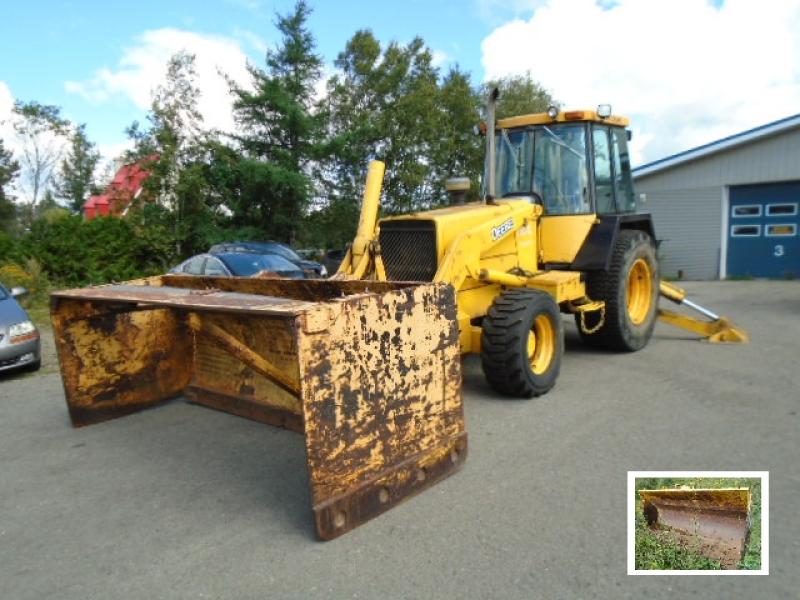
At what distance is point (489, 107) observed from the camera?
619cm

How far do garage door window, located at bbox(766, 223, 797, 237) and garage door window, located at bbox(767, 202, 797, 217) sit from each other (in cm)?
26

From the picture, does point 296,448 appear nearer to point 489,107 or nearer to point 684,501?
point 684,501

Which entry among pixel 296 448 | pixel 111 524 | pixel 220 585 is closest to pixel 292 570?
pixel 220 585

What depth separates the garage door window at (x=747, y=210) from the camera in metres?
16.8

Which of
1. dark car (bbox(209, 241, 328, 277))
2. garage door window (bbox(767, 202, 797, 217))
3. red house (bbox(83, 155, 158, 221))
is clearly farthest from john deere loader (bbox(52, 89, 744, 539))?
red house (bbox(83, 155, 158, 221))

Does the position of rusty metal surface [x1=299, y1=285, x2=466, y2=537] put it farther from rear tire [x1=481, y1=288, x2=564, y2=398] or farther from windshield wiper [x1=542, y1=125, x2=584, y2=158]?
windshield wiper [x1=542, y1=125, x2=584, y2=158]

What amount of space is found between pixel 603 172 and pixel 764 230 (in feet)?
39.9

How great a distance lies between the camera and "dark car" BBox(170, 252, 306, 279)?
1045 cm

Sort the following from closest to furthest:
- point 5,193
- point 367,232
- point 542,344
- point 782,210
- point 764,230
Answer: point 542,344 → point 367,232 → point 782,210 → point 764,230 → point 5,193

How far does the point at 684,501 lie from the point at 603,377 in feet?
12.6

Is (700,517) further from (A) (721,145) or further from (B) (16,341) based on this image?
(A) (721,145)

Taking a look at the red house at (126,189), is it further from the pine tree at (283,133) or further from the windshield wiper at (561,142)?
the windshield wiper at (561,142)

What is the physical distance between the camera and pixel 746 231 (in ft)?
56.0

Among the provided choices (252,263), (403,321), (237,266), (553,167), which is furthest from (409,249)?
(252,263)
